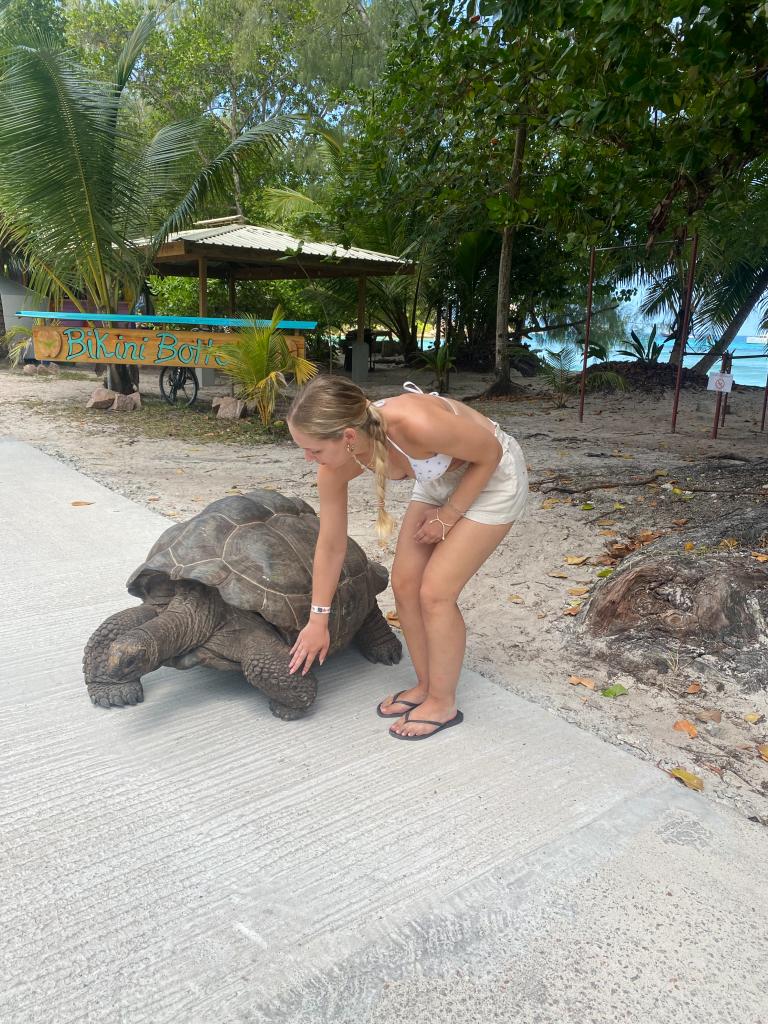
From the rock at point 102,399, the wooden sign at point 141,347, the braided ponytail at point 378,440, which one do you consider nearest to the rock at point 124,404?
the rock at point 102,399

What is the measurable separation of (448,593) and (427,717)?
1.64 ft

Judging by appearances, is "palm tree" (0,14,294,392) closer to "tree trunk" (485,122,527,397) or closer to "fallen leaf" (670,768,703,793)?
"tree trunk" (485,122,527,397)

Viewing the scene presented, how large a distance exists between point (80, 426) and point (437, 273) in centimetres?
1095

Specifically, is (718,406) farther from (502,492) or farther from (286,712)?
(286,712)

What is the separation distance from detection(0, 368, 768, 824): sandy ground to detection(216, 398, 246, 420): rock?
1.26 meters

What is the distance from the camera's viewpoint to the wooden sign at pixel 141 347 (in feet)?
33.9

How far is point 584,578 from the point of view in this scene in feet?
14.1

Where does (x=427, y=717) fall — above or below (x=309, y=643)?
below

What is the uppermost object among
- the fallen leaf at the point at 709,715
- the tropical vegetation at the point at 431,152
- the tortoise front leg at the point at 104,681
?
the tropical vegetation at the point at 431,152

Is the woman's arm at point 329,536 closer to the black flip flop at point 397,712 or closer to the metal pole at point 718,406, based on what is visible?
the black flip flop at point 397,712

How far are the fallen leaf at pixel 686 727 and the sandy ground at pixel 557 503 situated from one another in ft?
0.06

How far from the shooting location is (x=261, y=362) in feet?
31.2

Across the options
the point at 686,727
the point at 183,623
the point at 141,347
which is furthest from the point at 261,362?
the point at 686,727

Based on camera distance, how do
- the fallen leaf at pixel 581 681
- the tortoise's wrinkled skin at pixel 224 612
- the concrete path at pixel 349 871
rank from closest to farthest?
the concrete path at pixel 349 871, the tortoise's wrinkled skin at pixel 224 612, the fallen leaf at pixel 581 681
